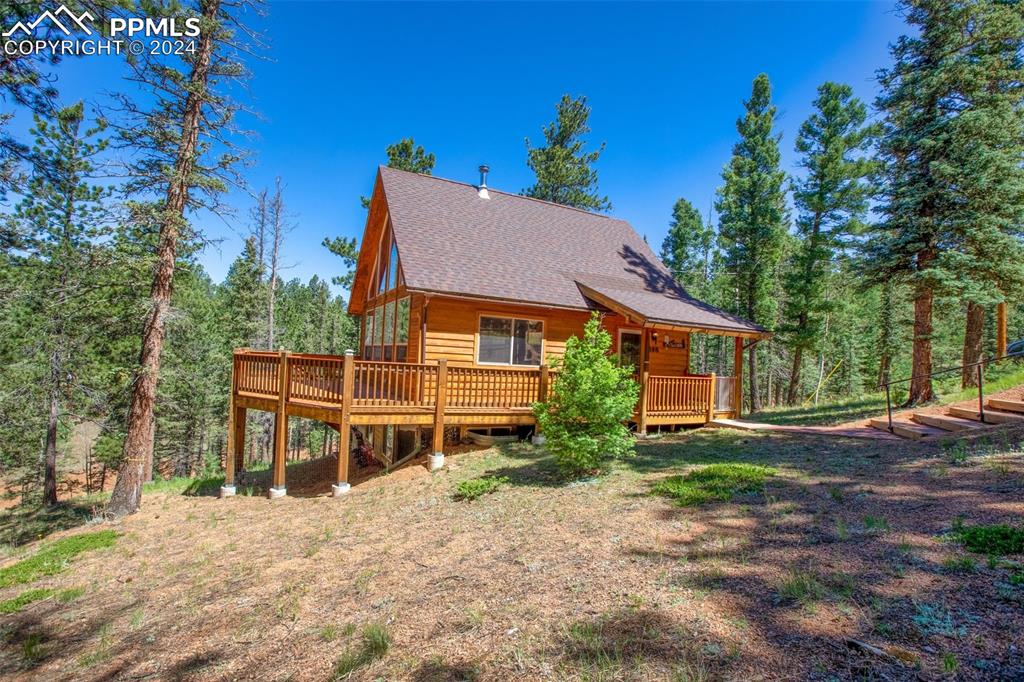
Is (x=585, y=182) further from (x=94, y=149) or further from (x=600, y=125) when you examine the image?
(x=94, y=149)

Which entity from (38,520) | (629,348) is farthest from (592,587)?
(38,520)

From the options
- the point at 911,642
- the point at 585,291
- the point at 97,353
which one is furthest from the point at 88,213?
the point at 911,642

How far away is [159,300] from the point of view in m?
11.0

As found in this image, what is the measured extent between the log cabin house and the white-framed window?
31 millimetres

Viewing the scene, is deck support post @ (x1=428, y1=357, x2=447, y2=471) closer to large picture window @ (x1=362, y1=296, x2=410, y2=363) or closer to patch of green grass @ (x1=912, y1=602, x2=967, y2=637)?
large picture window @ (x1=362, y1=296, x2=410, y2=363)

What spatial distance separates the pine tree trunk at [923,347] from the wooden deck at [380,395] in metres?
6.40

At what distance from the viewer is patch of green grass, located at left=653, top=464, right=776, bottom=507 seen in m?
6.72

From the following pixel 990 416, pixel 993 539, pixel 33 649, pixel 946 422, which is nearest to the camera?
pixel 993 539

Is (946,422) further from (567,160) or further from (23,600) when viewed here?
(567,160)

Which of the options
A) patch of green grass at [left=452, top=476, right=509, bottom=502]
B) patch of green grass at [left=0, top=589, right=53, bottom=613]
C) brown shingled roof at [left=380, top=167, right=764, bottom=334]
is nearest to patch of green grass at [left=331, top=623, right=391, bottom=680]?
patch of green grass at [left=452, top=476, right=509, bottom=502]

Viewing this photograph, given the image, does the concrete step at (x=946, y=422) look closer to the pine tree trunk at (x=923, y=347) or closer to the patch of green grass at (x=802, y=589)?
the pine tree trunk at (x=923, y=347)

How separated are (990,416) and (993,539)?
7.17 m

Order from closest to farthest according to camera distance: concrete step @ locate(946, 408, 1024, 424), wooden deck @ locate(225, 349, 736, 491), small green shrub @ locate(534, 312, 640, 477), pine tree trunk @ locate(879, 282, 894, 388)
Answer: small green shrub @ locate(534, 312, 640, 477)
concrete step @ locate(946, 408, 1024, 424)
wooden deck @ locate(225, 349, 736, 491)
pine tree trunk @ locate(879, 282, 894, 388)

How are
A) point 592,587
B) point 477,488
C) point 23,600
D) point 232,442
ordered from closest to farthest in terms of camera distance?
1. point 592,587
2. point 23,600
3. point 477,488
4. point 232,442
